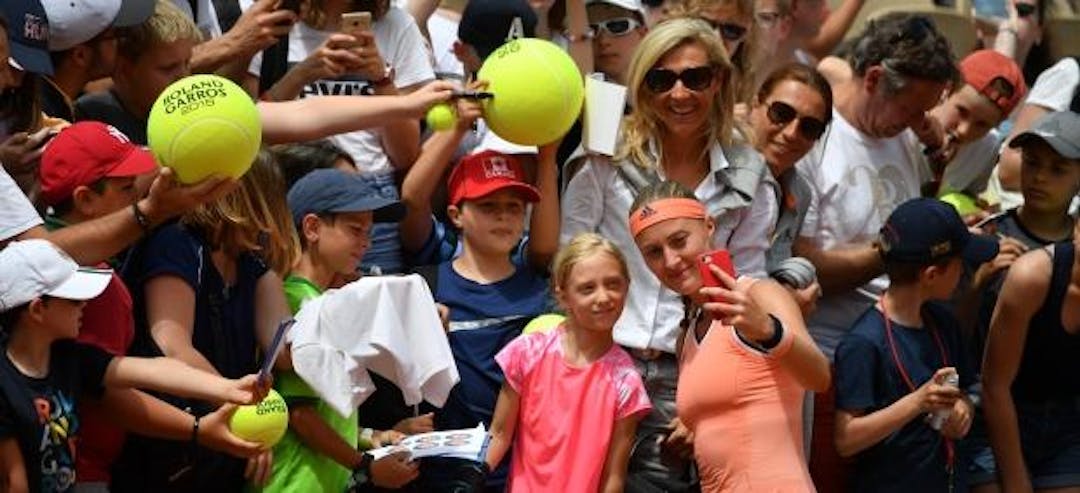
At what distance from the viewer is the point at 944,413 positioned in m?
6.68

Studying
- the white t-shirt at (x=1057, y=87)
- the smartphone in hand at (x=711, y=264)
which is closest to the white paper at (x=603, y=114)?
the smartphone in hand at (x=711, y=264)

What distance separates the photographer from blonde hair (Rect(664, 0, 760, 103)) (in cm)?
753

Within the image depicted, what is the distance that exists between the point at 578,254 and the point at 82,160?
1.60m

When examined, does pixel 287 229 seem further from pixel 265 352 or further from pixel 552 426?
pixel 552 426

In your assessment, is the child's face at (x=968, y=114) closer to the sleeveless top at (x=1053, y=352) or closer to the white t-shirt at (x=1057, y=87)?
the white t-shirt at (x=1057, y=87)

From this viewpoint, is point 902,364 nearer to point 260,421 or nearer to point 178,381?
point 260,421

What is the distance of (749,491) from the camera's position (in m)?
5.96

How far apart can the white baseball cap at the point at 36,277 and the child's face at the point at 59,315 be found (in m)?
0.04

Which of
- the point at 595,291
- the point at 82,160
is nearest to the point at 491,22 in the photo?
the point at 595,291

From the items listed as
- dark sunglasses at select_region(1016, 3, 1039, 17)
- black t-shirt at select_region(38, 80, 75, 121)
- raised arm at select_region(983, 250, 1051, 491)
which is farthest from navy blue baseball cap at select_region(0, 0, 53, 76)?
dark sunglasses at select_region(1016, 3, 1039, 17)

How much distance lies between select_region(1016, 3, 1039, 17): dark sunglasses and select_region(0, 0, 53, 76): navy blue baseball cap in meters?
5.69

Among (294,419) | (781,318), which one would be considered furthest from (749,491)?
(294,419)

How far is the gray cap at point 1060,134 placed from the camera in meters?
7.45

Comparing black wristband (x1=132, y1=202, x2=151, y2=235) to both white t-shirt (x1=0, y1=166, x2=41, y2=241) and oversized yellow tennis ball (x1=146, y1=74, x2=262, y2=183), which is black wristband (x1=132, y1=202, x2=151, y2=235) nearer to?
oversized yellow tennis ball (x1=146, y1=74, x2=262, y2=183)
